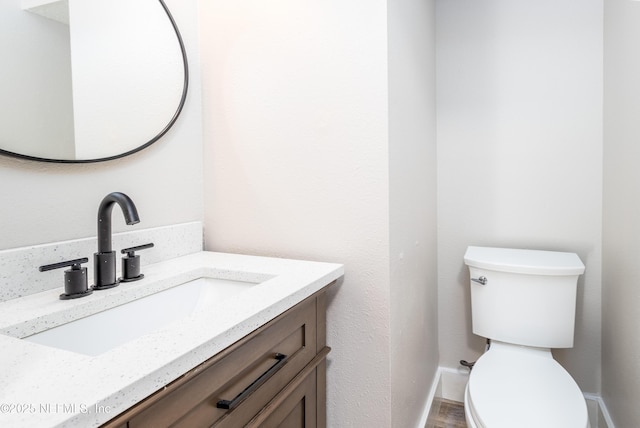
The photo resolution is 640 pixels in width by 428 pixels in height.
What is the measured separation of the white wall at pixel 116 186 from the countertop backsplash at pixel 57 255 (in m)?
0.02

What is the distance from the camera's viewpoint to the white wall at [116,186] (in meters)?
0.91

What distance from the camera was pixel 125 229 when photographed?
3.74 feet

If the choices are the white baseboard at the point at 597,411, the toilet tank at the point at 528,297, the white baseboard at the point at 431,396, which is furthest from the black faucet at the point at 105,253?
the white baseboard at the point at 597,411

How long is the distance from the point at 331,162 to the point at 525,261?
3.13 ft

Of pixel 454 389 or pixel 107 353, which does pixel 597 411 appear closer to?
pixel 454 389

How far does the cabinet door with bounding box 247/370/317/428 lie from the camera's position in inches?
33.6

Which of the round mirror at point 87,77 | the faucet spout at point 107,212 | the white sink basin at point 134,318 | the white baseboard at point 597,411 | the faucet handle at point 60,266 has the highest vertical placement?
the round mirror at point 87,77

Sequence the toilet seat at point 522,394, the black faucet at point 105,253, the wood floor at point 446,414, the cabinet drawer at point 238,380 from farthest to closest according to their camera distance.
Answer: the wood floor at point 446,414 → the toilet seat at point 522,394 → the black faucet at point 105,253 → the cabinet drawer at point 238,380

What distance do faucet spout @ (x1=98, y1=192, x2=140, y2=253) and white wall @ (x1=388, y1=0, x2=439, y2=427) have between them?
0.71 metres

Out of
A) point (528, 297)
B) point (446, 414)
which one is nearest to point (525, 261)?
point (528, 297)

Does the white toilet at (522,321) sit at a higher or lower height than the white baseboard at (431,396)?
higher

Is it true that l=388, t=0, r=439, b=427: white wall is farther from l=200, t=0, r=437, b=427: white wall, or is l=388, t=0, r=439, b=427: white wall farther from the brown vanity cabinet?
the brown vanity cabinet

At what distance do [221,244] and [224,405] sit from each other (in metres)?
0.77

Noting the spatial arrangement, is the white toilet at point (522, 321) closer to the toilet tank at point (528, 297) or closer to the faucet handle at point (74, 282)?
the toilet tank at point (528, 297)
